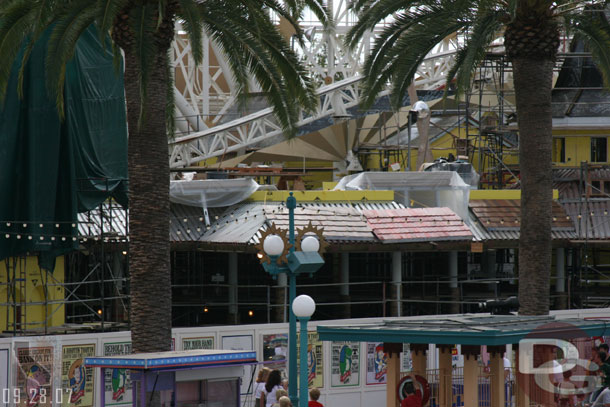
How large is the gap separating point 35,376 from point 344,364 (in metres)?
7.79

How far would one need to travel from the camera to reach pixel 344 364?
26.8m

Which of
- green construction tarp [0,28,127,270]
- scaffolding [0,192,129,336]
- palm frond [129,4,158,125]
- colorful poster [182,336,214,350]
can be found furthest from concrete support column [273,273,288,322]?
palm frond [129,4,158,125]

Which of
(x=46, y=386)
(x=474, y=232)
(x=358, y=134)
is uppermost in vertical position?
(x=358, y=134)

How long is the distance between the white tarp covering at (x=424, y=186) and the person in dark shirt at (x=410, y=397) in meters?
15.9

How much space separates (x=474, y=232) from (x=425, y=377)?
14554 millimetres

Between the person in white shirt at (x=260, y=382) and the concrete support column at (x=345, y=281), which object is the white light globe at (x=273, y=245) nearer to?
the person in white shirt at (x=260, y=382)

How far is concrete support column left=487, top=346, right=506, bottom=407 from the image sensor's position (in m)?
17.8

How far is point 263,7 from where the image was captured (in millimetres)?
22781

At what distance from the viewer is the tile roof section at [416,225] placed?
31219 millimetres

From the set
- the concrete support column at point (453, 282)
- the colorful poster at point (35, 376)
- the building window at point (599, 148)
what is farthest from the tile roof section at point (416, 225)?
the colorful poster at point (35, 376)

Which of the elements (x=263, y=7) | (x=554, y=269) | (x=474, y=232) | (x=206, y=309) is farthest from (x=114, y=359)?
(x=554, y=269)

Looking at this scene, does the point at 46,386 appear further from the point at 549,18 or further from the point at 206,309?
the point at 549,18

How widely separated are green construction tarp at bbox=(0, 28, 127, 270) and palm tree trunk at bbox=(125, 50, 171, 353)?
21.9 ft
